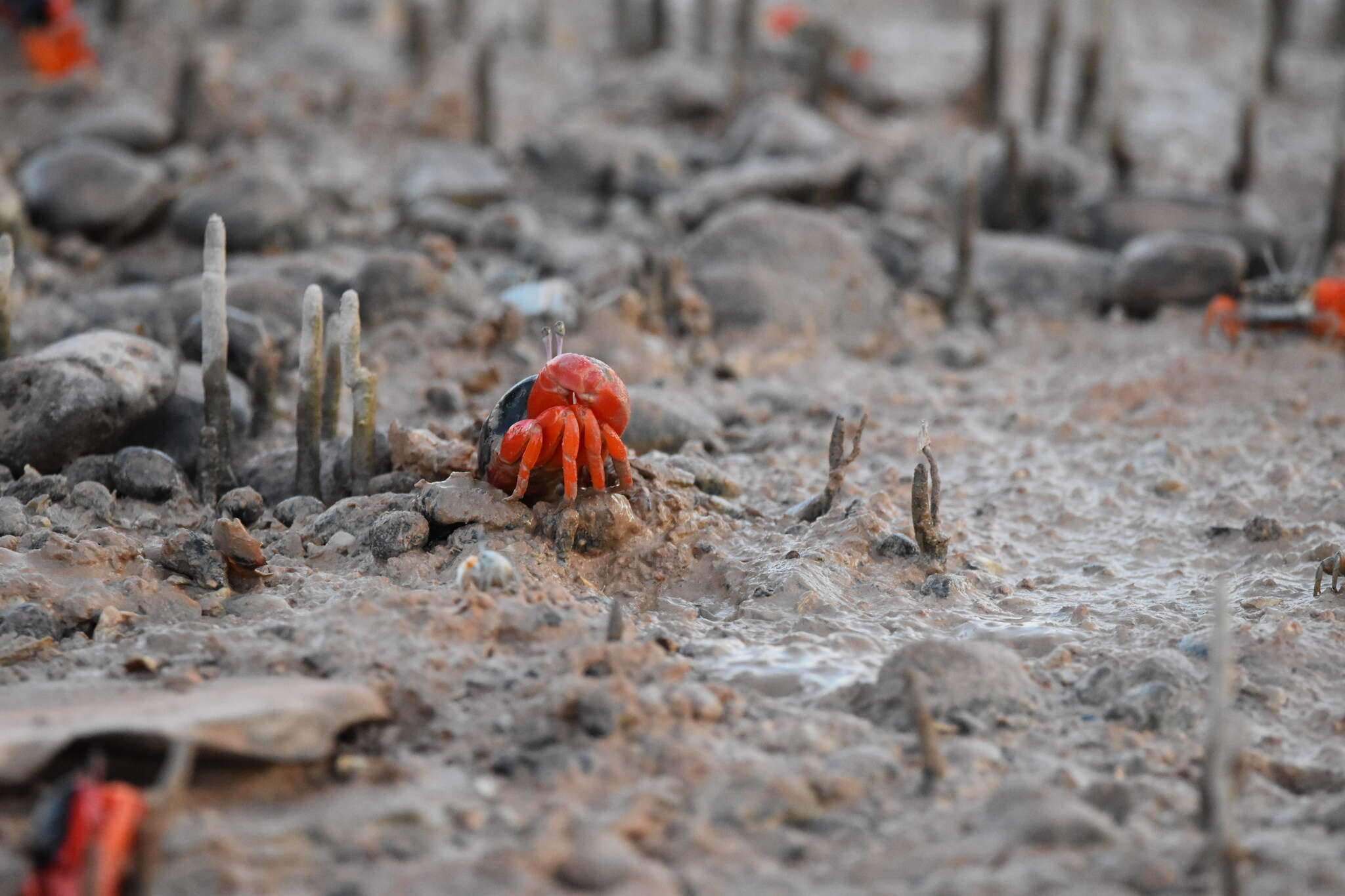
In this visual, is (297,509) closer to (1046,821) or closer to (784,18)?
(1046,821)

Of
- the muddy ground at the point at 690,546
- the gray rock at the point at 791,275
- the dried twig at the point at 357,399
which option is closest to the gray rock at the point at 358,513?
the muddy ground at the point at 690,546

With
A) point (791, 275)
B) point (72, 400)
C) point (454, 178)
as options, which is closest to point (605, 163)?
point (454, 178)

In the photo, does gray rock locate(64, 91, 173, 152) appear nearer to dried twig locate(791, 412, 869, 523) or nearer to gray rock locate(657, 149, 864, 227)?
gray rock locate(657, 149, 864, 227)

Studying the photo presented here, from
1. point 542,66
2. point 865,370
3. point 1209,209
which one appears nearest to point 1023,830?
point 865,370

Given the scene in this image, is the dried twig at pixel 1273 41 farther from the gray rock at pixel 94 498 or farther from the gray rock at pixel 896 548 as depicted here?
the gray rock at pixel 94 498

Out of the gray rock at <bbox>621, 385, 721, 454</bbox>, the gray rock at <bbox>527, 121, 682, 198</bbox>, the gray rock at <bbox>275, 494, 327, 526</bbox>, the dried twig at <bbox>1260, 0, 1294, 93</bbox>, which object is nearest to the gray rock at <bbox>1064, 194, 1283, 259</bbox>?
the gray rock at <bbox>527, 121, 682, 198</bbox>

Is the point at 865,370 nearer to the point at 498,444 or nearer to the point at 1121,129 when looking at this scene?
the point at 498,444
